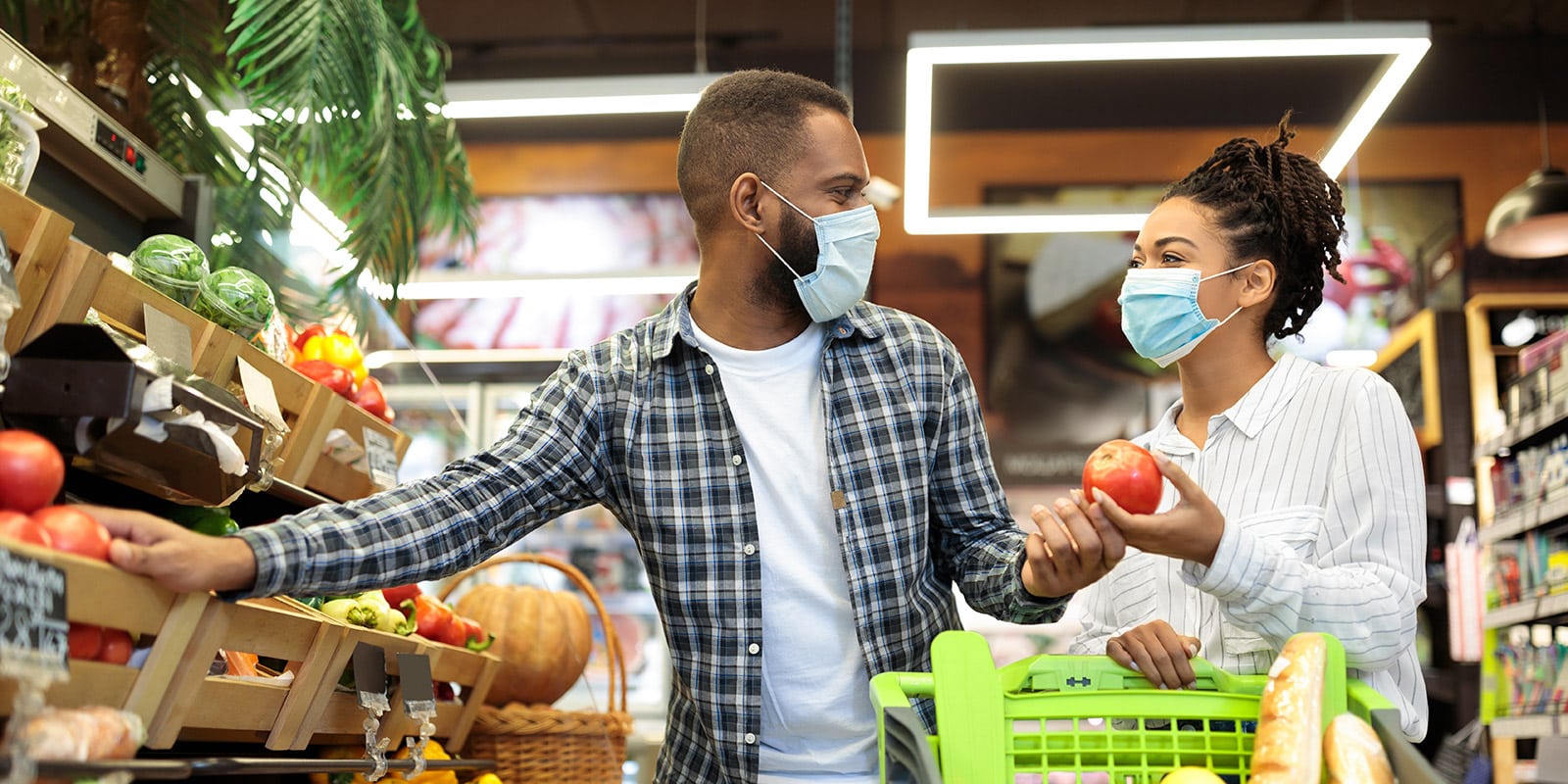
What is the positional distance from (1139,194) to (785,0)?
2.41 m

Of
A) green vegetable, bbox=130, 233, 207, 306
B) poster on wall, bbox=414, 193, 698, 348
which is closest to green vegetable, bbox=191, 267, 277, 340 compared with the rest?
green vegetable, bbox=130, 233, 207, 306

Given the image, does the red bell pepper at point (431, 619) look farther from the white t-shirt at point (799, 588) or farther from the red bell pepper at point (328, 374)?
the white t-shirt at point (799, 588)

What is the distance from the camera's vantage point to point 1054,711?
156 centimetres

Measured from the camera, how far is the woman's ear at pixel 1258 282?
2.16 m

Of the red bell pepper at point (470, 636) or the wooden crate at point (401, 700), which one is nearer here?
the wooden crate at point (401, 700)

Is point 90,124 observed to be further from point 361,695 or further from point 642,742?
point 642,742

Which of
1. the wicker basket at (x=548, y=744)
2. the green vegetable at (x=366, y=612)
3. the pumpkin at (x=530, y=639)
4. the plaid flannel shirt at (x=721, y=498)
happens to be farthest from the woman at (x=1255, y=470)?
the pumpkin at (x=530, y=639)

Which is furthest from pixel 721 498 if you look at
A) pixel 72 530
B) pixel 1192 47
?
pixel 1192 47

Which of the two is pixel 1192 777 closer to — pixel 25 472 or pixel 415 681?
pixel 25 472

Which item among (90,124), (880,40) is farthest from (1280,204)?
(880,40)

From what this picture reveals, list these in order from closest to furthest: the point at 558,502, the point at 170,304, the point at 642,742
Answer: the point at 170,304 → the point at 558,502 → the point at 642,742

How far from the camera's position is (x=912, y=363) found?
2.19 m

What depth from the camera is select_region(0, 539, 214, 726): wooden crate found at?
1.26 meters

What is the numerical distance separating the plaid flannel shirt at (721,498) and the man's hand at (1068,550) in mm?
139
